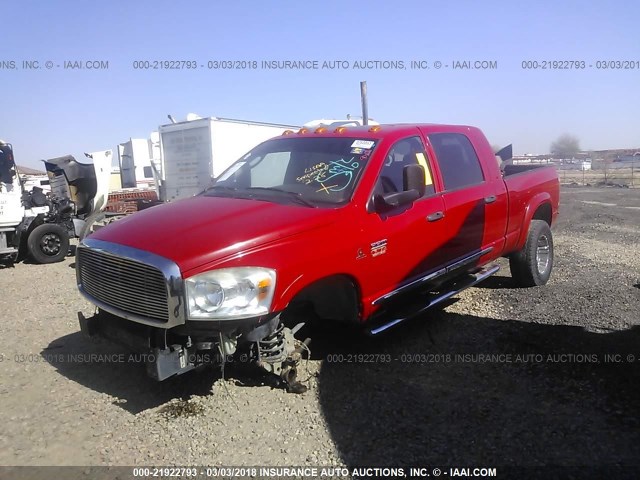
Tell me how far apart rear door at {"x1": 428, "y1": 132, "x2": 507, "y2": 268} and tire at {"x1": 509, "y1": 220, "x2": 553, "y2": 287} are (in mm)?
746

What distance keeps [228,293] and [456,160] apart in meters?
3.08

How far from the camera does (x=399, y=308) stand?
4.46 m

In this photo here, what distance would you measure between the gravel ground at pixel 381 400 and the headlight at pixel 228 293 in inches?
33.3

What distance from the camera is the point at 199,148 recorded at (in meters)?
13.1

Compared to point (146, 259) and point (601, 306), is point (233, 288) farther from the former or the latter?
point (601, 306)

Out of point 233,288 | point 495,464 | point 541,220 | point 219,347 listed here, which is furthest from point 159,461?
point 541,220

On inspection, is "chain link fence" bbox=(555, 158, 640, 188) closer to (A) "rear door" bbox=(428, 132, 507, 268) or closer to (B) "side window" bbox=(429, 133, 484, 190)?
(A) "rear door" bbox=(428, 132, 507, 268)

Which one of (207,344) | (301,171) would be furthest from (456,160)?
(207,344)

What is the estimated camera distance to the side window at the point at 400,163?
170 inches

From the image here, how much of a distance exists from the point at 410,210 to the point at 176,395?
2.39 m

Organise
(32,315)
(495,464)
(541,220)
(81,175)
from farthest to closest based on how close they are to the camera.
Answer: (81,175) < (541,220) < (32,315) < (495,464)

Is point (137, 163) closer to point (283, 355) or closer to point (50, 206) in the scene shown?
point (50, 206)

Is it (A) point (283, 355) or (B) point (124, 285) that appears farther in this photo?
(A) point (283, 355)

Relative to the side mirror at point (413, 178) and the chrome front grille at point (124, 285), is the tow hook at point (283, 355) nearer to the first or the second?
the chrome front grille at point (124, 285)
